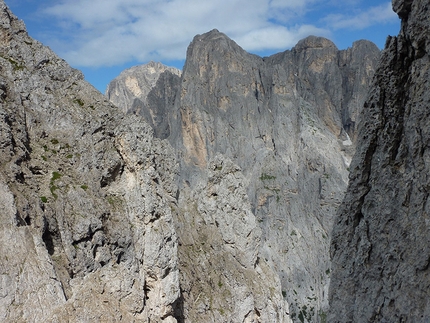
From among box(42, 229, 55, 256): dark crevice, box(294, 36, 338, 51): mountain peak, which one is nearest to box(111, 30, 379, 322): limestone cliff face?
box(294, 36, 338, 51): mountain peak

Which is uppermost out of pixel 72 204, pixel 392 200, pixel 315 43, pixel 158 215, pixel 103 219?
pixel 315 43

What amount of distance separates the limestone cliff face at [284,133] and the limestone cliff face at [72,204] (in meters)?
73.1

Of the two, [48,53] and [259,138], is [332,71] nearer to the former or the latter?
[259,138]

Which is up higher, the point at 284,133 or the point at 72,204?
the point at 284,133

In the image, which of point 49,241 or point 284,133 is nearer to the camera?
point 49,241

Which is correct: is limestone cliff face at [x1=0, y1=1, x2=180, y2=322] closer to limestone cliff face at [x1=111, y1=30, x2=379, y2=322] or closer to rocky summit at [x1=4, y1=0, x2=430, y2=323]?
rocky summit at [x1=4, y1=0, x2=430, y2=323]

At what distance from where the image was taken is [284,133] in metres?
142

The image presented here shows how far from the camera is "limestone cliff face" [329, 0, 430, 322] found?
25.0ft

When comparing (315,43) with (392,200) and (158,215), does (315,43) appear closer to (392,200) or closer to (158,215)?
(158,215)

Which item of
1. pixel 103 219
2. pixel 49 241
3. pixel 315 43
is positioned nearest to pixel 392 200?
pixel 49 241

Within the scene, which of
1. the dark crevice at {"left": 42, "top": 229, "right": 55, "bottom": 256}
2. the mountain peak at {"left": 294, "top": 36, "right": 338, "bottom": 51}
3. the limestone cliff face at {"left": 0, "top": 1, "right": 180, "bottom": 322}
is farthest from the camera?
the mountain peak at {"left": 294, "top": 36, "right": 338, "bottom": 51}

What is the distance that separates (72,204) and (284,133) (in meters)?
122

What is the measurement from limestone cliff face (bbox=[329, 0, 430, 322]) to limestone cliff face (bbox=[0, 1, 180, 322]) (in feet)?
47.1

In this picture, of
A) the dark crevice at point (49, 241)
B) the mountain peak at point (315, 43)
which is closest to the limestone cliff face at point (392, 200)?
the dark crevice at point (49, 241)
